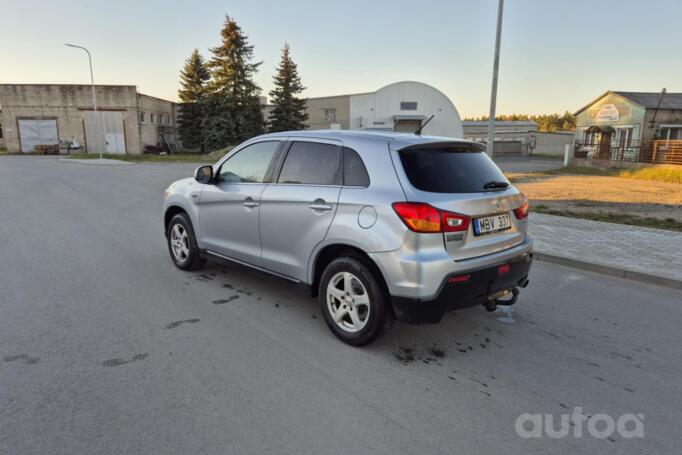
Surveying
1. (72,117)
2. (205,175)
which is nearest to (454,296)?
(205,175)

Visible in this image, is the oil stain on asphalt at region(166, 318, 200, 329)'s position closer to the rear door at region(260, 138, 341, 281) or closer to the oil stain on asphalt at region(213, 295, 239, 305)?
the oil stain on asphalt at region(213, 295, 239, 305)

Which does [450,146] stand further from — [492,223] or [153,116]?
[153,116]

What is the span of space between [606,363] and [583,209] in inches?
345

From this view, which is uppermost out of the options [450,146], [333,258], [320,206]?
[450,146]

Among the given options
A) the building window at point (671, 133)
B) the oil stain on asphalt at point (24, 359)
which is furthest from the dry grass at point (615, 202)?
the building window at point (671, 133)

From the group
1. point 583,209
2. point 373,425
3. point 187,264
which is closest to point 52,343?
point 187,264

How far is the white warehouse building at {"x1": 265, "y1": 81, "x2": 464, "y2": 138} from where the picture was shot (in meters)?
43.1

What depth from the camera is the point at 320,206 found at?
382cm

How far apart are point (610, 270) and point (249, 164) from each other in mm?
5042

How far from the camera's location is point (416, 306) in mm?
3301

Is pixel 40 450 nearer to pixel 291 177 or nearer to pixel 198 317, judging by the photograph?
pixel 198 317

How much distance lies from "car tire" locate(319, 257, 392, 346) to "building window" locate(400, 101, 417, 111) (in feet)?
138

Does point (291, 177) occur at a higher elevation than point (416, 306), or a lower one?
higher

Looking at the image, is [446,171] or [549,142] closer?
[446,171]
